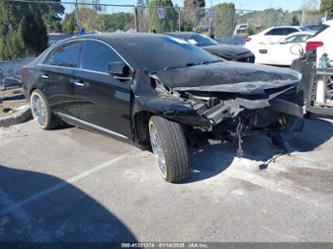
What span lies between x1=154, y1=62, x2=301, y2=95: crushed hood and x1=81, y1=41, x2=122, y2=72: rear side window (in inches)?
32.9

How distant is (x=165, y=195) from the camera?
150 inches

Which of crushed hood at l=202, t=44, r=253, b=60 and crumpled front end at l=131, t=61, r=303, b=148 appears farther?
crushed hood at l=202, t=44, r=253, b=60

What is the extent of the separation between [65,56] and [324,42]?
4511mm

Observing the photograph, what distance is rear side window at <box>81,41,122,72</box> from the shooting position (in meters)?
4.70

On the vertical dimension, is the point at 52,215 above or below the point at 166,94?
below

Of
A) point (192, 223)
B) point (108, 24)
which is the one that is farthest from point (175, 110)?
point (108, 24)

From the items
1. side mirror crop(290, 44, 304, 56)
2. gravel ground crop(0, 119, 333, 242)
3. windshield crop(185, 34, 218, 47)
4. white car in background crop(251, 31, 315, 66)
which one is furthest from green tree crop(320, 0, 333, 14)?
gravel ground crop(0, 119, 333, 242)

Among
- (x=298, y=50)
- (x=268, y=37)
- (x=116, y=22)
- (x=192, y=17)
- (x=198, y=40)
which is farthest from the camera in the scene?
(x=192, y=17)

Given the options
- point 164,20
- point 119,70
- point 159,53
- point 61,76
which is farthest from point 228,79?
point 164,20

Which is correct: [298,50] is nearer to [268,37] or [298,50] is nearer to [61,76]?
[61,76]

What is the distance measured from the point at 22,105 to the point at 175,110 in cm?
523

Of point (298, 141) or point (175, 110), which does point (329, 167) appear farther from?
point (175, 110)

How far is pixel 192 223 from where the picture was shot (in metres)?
3.27

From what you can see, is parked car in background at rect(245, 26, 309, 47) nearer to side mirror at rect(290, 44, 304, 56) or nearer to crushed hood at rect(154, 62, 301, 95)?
side mirror at rect(290, 44, 304, 56)
